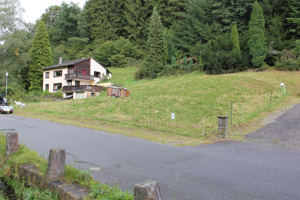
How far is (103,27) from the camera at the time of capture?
7006cm

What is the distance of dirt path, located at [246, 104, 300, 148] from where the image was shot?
10.2 metres

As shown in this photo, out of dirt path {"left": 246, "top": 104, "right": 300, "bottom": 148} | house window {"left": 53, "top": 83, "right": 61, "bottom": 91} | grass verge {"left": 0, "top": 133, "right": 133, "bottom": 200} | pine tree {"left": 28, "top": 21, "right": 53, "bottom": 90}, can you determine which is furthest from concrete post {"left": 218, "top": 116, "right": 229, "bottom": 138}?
pine tree {"left": 28, "top": 21, "right": 53, "bottom": 90}

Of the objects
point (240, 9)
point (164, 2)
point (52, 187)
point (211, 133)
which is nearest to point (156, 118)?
point (211, 133)

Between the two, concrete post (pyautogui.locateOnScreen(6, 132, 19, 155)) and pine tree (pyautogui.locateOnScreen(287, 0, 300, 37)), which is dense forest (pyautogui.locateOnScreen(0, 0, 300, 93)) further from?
concrete post (pyautogui.locateOnScreen(6, 132, 19, 155))

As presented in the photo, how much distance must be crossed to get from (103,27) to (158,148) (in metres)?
68.8

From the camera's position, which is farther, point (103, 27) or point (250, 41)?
point (103, 27)

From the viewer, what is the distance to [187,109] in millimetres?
18109

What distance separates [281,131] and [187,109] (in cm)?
778

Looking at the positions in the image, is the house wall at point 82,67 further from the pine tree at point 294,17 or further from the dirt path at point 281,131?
the pine tree at point 294,17

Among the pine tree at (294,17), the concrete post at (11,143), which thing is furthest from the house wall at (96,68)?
the concrete post at (11,143)

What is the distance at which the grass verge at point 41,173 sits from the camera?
3.74 metres

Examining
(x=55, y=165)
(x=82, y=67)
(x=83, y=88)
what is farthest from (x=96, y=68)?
(x=55, y=165)

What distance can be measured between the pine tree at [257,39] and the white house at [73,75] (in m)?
28.7

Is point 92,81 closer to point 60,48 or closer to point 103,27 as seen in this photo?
point 60,48
